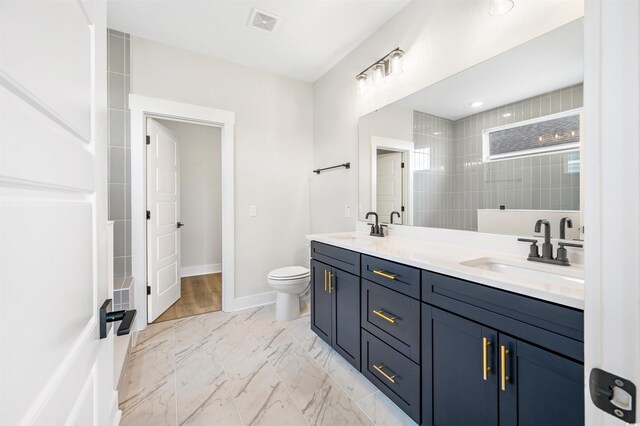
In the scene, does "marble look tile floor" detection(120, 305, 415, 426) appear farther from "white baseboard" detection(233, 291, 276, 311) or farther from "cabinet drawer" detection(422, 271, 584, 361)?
"cabinet drawer" detection(422, 271, 584, 361)

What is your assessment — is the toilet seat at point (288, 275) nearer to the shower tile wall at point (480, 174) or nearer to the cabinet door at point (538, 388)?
the shower tile wall at point (480, 174)

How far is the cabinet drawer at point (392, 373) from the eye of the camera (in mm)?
1386

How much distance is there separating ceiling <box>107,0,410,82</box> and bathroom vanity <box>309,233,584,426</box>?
6.19 ft

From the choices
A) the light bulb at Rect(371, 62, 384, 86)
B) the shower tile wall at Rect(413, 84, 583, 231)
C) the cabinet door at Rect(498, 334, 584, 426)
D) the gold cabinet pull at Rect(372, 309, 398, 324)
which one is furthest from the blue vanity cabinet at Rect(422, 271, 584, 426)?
the light bulb at Rect(371, 62, 384, 86)

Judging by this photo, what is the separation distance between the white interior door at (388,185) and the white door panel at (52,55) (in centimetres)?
202

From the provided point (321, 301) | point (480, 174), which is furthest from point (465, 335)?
point (321, 301)

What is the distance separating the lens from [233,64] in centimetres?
295

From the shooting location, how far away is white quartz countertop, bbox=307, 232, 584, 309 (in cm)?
91

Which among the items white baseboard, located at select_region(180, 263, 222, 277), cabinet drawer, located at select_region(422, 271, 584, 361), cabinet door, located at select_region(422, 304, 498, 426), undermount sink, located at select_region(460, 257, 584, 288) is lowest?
white baseboard, located at select_region(180, 263, 222, 277)

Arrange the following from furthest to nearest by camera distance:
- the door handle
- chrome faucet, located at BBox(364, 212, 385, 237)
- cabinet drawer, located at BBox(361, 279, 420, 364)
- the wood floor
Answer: the wood floor, chrome faucet, located at BBox(364, 212, 385, 237), cabinet drawer, located at BBox(361, 279, 420, 364), the door handle

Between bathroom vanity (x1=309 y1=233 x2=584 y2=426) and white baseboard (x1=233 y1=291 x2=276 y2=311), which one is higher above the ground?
bathroom vanity (x1=309 y1=233 x2=584 y2=426)

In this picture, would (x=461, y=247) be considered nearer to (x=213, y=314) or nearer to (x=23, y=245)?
(x=23, y=245)

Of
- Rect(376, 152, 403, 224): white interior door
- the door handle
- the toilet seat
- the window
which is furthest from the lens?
the toilet seat

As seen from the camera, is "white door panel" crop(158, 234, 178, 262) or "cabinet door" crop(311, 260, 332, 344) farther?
"white door panel" crop(158, 234, 178, 262)
